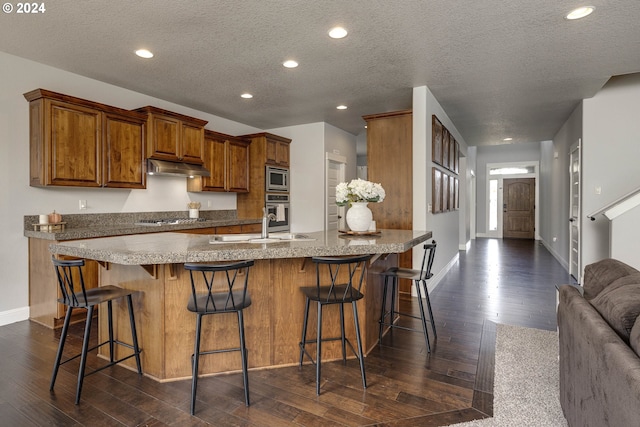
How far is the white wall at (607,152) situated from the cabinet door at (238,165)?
201 inches

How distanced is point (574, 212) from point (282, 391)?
18.6 feet

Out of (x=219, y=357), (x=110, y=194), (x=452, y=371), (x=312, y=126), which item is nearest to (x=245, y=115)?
(x=312, y=126)

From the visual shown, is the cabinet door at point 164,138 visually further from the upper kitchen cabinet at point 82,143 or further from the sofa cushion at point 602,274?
the sofa cushion at point 602,274

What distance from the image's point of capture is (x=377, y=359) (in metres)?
2.63

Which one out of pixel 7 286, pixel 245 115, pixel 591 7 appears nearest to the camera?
pixel 591 7

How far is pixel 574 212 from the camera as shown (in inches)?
223

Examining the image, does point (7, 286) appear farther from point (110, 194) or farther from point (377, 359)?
point (377, 359)

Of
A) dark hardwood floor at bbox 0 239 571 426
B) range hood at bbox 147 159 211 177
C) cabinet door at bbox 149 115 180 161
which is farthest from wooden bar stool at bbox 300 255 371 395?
cabinet door at bbox 149 115 180 161

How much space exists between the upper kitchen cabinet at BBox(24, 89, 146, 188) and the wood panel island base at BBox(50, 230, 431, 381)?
5.21 feet

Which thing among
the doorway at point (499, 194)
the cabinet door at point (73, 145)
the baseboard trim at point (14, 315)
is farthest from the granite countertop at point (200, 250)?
the doorway at point (499, 194)

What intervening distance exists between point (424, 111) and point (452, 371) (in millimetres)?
3093

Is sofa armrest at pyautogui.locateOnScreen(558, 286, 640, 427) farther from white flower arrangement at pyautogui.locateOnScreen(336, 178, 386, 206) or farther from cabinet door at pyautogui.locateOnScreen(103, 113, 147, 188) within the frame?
cabinet door at pyautogui.locateOnScreen(103, 113, 147, 188)

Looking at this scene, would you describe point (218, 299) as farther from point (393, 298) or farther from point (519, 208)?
point (519, 208)

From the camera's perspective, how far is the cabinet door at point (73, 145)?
11.5ft
